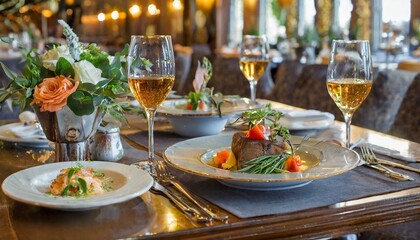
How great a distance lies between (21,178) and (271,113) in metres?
0.55

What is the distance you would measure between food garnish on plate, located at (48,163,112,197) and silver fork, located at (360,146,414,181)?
637mm

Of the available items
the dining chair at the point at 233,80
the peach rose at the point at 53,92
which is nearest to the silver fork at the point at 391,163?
the peach rose at the point at 53,92

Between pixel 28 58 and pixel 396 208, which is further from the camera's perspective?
pixel 28 58

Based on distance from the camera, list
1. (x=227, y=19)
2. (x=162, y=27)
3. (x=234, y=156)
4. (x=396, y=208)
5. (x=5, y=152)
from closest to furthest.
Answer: (x=396, y=208), (x=234, y=156), (x=5, y=152), (x=227, y=19), (x=162, y=27)

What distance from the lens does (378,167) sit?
1.47 meters

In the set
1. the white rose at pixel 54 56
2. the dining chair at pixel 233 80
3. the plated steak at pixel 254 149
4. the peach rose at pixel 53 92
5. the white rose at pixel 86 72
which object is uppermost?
the white rose at pixel 54 56

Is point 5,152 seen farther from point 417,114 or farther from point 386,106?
point 386,106

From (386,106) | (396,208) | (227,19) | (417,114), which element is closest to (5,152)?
(396,208)

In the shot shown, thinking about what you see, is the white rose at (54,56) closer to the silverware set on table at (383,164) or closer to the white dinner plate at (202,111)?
the white dinner plate at (202,111)

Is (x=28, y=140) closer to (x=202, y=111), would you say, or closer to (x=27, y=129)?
(x=27, y=129)

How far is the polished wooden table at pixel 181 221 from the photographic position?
1.04 metres

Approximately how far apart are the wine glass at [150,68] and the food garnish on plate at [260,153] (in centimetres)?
20

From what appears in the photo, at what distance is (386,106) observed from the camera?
9.24ft

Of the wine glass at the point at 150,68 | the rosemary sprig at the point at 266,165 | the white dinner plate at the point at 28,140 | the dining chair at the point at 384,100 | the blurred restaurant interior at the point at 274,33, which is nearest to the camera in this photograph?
the rosemary sprig at the point at 266,165
